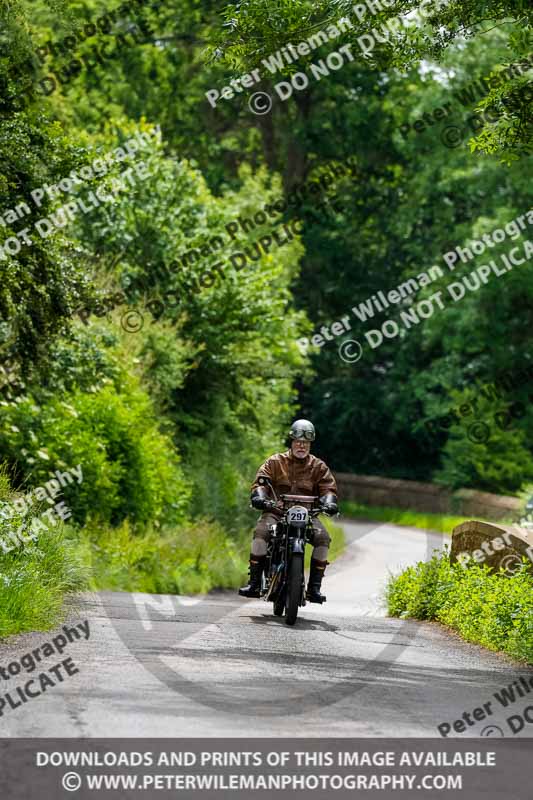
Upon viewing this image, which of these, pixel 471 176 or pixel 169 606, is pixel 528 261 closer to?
pixel 471 176

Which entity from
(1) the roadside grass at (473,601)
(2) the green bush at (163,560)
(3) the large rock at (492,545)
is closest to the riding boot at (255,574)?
(1) the roadside grass at (473,601)

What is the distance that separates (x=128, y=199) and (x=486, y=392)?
1946cm

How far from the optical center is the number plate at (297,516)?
1279 centimetres

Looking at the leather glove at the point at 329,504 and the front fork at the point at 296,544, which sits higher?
the leather glove at the point at 329,504

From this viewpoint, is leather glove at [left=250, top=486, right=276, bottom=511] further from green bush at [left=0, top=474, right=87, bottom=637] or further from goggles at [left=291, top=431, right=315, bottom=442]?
green bush at [left=0, top=474, right=87, bottom=637]

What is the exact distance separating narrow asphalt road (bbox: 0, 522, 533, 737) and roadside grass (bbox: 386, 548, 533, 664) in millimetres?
214

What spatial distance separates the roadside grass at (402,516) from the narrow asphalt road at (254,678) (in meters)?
26.7

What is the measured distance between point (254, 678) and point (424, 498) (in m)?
39.4

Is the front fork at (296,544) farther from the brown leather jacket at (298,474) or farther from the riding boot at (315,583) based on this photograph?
the brown leather jacket at (298,474)

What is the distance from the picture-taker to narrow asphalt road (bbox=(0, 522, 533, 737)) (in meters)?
7.49

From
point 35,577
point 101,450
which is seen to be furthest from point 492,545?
point 101,450

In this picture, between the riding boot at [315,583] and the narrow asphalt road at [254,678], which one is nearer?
the narrow asphalt road at [254,678]

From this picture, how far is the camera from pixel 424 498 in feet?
158

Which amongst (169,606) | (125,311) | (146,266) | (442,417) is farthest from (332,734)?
(442,417)
